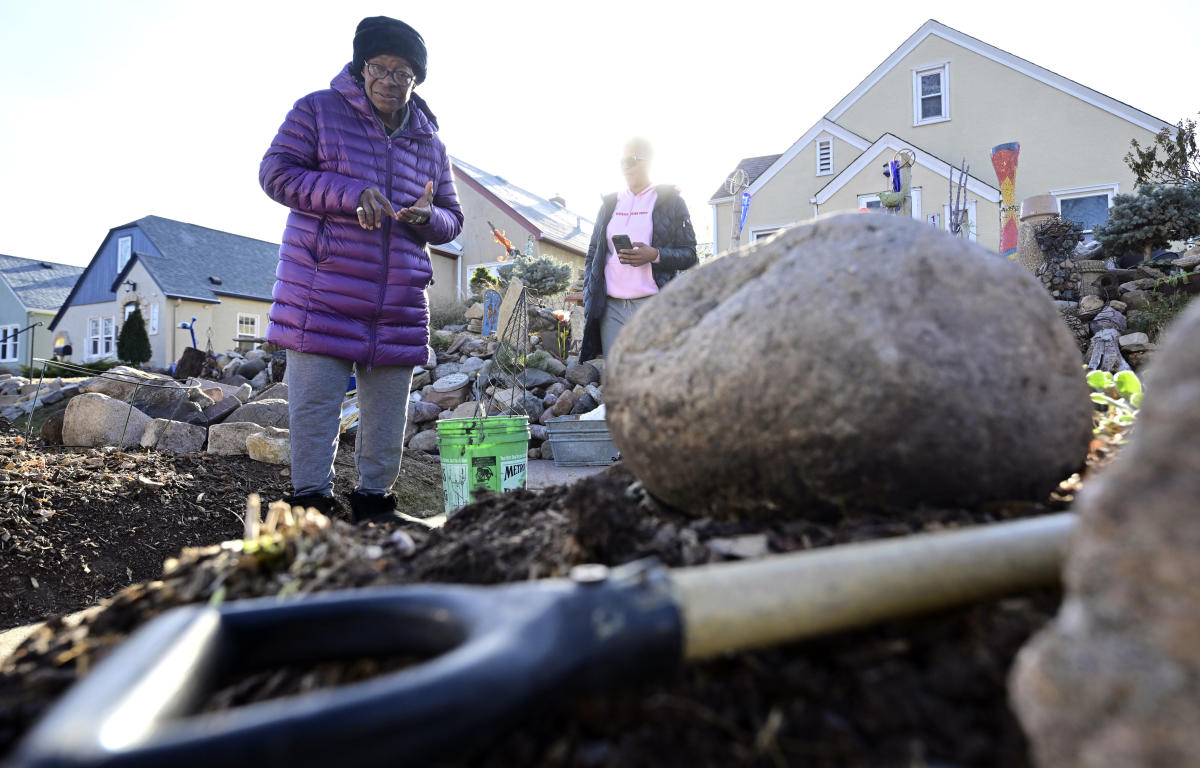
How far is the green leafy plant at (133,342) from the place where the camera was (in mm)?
22578

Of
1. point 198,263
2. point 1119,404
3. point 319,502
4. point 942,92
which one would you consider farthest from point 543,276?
point 198,263

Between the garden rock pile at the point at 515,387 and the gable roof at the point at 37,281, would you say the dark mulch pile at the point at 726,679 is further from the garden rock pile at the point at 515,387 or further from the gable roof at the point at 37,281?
the gable roof at the point at 37,281

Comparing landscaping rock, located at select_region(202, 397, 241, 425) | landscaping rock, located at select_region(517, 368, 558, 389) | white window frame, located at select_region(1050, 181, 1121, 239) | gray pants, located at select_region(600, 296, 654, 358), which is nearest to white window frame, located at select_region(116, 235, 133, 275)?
landscaping rock, located at select_region(202, 397, 241, 425)

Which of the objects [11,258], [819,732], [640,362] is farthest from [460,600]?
[11,258]

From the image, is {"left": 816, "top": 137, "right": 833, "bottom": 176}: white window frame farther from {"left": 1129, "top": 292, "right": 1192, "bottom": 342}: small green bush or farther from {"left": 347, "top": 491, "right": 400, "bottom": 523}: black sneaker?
{"left": 347, "top": 491, "right": 400, "bottom": 523}: black sneaker

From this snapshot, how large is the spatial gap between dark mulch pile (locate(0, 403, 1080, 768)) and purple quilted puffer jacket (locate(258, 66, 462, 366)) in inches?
72.8

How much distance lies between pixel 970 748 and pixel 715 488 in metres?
1.04

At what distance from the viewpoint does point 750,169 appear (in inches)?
779

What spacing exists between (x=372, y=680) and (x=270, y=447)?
5440 mm

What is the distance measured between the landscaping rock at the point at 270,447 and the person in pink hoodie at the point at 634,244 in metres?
2.91

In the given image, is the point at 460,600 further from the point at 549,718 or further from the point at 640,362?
the point at 640,362

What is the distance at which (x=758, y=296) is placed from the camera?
189cm

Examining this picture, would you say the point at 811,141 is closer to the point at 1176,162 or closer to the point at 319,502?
the point at 1176,162

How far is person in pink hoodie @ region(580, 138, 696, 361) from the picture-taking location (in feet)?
15.3
